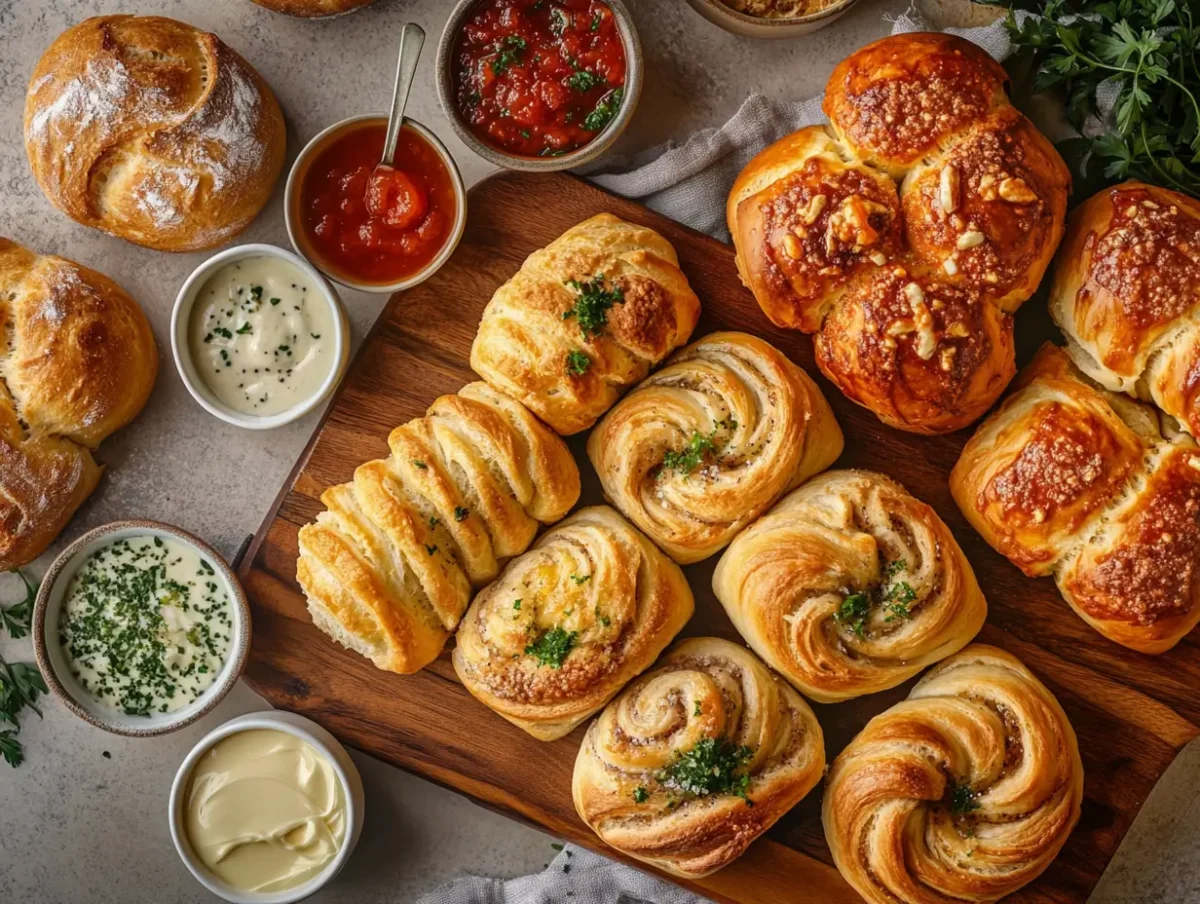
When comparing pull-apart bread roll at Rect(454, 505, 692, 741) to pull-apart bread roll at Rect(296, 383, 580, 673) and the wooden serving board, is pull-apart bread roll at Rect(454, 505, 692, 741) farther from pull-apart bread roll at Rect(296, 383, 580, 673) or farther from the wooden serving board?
the wooden serving board

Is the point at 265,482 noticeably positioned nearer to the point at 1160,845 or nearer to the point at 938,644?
the point at 938,644

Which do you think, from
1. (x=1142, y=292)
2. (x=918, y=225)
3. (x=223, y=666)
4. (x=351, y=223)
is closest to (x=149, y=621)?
(x=223, y=666)

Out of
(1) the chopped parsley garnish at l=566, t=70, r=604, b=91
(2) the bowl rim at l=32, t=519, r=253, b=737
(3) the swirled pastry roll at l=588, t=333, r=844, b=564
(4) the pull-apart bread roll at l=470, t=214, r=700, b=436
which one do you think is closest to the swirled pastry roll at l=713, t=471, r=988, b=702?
(3) the swirled pastry roll at l=588, t=333, r=844, b=564

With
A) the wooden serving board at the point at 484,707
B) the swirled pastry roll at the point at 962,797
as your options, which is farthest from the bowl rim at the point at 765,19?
the swirled pastry roll at the point at 962,797

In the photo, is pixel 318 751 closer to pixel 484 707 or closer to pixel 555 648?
pixel 484 707

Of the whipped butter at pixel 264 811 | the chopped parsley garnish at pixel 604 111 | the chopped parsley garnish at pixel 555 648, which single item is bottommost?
the whipped butter at pixel 264 811

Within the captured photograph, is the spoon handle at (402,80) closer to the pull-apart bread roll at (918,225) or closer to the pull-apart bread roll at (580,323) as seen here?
the pull-apart bread roll at (580,323)

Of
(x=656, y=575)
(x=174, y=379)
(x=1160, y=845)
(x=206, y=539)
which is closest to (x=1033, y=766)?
(x=1160, y=845)
